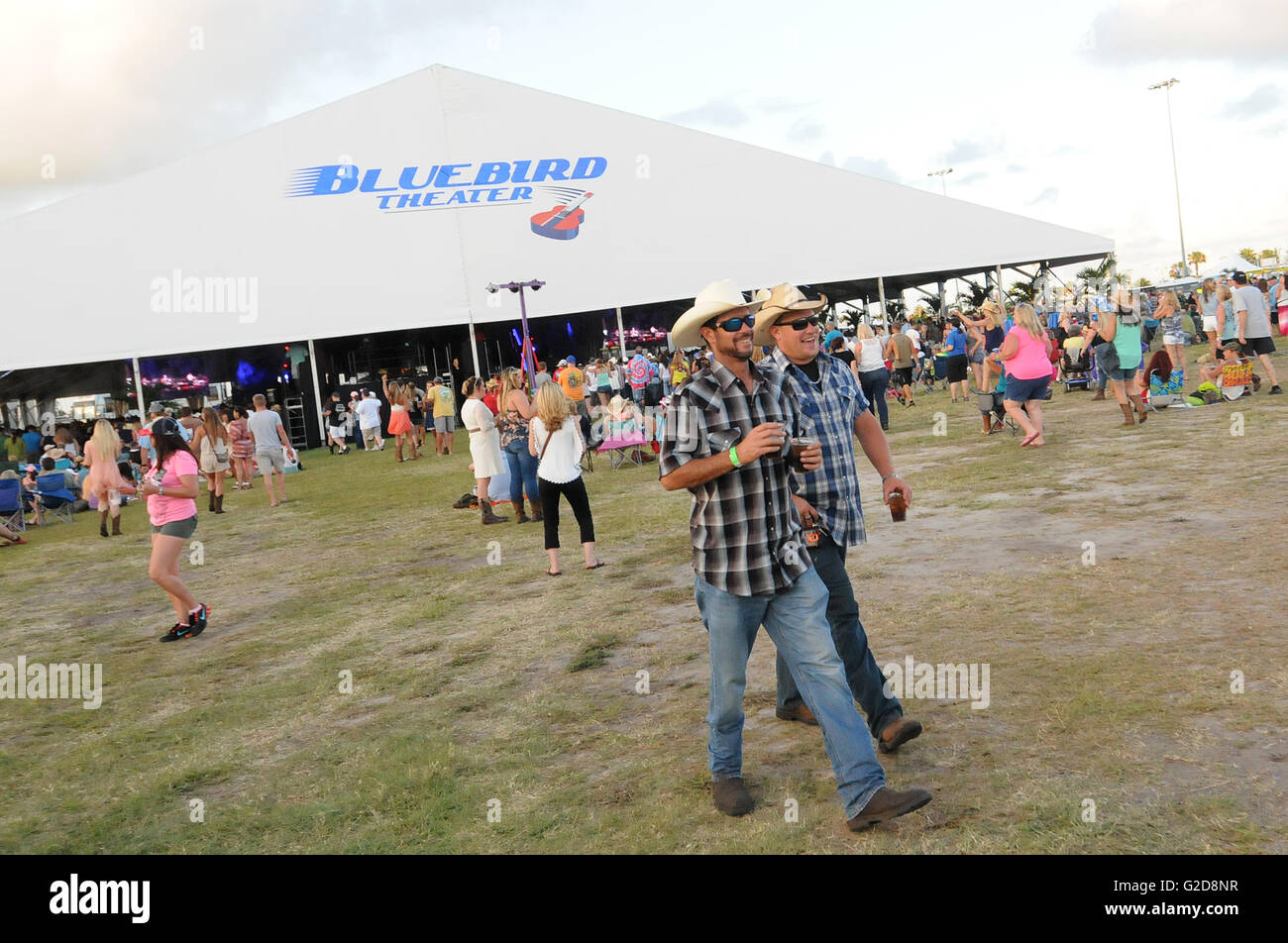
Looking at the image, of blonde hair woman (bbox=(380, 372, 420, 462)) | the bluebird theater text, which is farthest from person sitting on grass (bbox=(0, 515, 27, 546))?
the bluebird theater text

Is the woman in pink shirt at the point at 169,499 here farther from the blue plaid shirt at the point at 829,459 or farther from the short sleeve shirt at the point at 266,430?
the short sleeve shirt at the point at 266,430

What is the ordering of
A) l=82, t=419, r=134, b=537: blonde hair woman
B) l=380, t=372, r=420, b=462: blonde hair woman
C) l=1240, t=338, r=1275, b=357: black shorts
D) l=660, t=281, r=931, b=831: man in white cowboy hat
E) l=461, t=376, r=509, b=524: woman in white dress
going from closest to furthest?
l=660, t=281, r=931, b=831: man in white cowboy hat → l=461, t=376, r=509, b=524: woman in white dress → l=82, t=419, r=134, b=537: blonde hair woman → l=1240, t=338, r=1275, b=357: black shorts → l=380, t=372, r=420, b=462: blonde hair woman

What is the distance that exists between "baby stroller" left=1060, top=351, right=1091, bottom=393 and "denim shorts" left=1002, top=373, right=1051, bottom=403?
25.0 feet

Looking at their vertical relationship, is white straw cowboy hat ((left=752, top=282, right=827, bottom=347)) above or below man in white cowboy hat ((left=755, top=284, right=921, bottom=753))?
above

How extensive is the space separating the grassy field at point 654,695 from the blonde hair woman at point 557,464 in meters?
0.39

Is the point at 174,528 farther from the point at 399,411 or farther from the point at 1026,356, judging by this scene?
the point at 399,411

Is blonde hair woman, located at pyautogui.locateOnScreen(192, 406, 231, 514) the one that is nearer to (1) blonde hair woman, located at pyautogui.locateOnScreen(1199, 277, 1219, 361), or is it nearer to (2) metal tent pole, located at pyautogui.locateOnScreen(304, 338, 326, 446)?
(2) metal tent pole, located at pyautogui.locateOnScreen(304, 338, 326, 446)

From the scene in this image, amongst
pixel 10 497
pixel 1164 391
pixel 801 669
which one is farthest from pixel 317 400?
pixel 801 669

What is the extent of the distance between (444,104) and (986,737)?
28.0 meters

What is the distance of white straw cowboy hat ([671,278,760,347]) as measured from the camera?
153 inches

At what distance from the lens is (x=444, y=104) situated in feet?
95.9

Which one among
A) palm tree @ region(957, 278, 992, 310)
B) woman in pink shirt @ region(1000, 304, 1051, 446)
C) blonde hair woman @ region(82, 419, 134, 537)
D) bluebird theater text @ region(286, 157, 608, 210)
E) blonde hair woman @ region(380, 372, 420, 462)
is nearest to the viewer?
woman in pink shirt @ region(1000, 304, 1051, 446)
